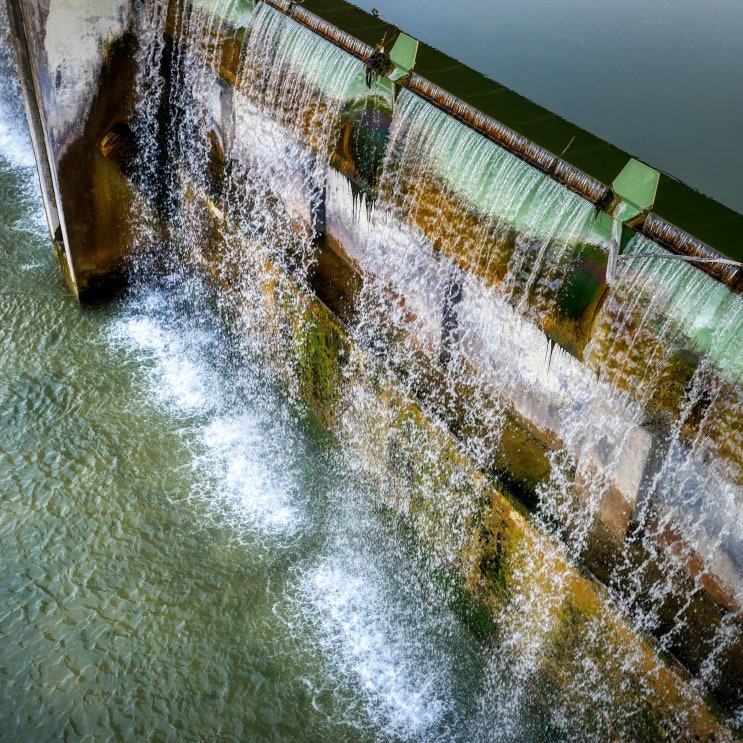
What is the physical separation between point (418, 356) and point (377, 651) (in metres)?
1.74

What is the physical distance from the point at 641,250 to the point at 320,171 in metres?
2.39

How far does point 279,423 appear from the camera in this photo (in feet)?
18.8

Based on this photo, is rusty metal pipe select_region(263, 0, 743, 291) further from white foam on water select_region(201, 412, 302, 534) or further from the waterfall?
white foam on water select_region(201, 412, 302, 534)

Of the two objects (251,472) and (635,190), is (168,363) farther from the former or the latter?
(635,190)

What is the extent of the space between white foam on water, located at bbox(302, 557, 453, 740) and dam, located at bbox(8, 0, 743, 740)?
0.02 m

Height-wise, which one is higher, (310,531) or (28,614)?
(310,531)

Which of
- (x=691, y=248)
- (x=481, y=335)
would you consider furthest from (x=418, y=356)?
(x=691, y=248)

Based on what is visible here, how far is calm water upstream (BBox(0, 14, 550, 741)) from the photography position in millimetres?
4121

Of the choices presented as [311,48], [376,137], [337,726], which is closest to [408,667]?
[337,726]

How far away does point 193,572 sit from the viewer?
15.6 ft

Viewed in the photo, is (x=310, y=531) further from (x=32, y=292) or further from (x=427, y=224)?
(x=32, y=292)

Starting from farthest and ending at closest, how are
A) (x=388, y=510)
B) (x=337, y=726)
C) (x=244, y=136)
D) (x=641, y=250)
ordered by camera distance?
1. (x=244, y=136)
2. (x=388, y=510)
3. (x=337, y=726)
4. (x=641, y=250)

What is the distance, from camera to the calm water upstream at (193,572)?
412cm

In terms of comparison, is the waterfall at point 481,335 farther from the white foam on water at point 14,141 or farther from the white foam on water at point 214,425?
the white foam on water at point 14,141
